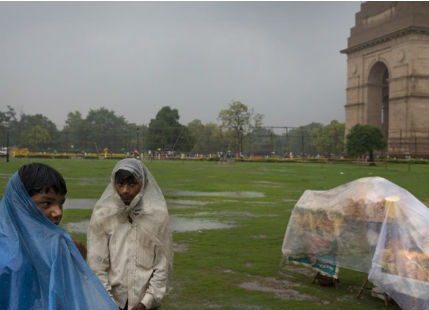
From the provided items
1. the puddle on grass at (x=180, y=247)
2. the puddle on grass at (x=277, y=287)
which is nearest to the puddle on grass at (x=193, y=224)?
the puddle on grass at (x=180, y=247)

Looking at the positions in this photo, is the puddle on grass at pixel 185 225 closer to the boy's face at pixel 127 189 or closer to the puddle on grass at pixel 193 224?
the puddle on grass at pixel 193 224

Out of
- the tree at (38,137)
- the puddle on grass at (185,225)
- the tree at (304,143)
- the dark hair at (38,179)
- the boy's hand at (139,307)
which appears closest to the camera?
the dark hair at (38,179)

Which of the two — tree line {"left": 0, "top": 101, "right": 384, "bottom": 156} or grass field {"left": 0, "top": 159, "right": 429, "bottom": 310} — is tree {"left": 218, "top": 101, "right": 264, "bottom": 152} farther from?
grass field {"left": 0, "top": 159, "right": 429, "bottom": 310}

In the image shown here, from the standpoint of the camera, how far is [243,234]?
9.28 metres

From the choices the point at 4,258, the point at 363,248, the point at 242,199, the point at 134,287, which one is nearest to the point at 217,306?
the point at 363,248

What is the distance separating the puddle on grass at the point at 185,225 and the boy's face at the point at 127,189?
644 centimetres

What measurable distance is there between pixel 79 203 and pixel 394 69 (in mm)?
49251

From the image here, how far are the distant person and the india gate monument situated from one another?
51.7 meters

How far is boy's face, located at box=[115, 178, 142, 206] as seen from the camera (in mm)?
3066

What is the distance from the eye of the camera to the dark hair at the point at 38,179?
6.66 feet

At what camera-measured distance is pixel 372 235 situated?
5352 mm

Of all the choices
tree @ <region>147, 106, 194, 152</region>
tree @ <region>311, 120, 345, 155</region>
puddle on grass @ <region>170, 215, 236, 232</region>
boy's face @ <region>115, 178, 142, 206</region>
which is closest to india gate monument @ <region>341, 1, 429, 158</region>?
tree @ <region>311, 120, 345, 155</region>

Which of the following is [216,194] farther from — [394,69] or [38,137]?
[38,137]

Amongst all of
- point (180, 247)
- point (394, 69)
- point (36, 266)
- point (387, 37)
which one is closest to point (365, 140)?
point (394, 69)
